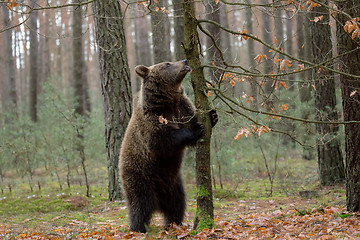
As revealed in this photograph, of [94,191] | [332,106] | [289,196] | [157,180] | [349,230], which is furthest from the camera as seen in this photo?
[94,191]

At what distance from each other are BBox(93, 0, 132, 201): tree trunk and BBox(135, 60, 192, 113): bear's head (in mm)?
2363

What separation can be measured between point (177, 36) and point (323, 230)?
8.62 meters

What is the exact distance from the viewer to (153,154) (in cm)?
545

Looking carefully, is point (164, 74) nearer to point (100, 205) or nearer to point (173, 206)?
point (173, 206)

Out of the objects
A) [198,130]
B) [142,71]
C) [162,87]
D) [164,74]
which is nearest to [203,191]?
[198,130]

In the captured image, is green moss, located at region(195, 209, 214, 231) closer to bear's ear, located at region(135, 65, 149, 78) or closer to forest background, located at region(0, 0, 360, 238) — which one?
forest background, located at region(0, 0, 360, 238)

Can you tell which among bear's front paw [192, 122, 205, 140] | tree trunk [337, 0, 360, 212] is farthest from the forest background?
bear's front paw [192, 122, 205, 140]

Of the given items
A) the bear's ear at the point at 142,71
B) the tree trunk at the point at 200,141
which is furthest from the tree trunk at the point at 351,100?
the bear's ear at the point at 142,71

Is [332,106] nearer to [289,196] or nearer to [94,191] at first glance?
[289,196]

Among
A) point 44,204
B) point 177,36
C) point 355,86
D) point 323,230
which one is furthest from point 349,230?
point 177,36

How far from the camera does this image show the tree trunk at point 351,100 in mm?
4832

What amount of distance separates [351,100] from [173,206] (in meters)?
3.21

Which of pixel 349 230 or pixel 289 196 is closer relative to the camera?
pixel 349 230

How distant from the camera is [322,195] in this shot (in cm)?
749
